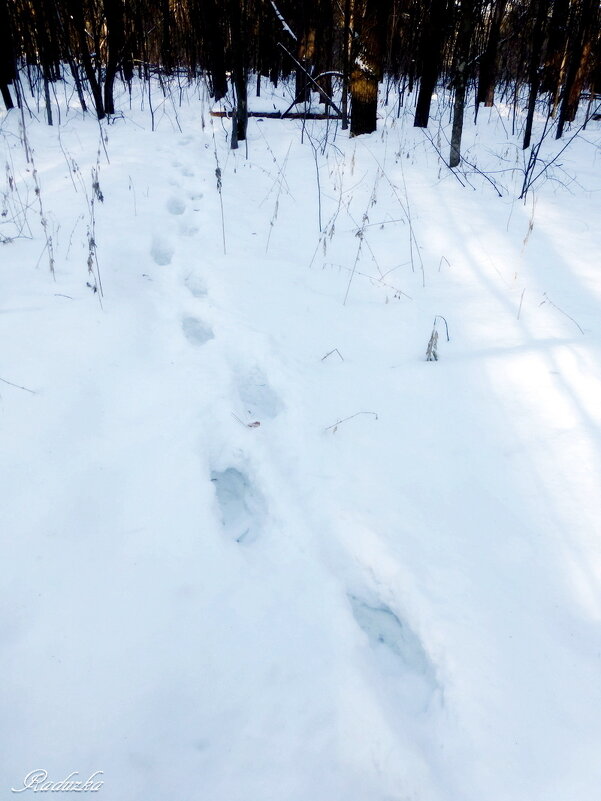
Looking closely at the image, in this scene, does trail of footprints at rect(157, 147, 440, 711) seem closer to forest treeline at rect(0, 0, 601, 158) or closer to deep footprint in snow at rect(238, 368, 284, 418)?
deep footprint in snow at rect(238, 368, 284, 418)

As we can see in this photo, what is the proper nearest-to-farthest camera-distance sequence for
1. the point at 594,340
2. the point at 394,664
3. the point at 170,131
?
the point at 394,664
the point at 594,340
the point at 170,131

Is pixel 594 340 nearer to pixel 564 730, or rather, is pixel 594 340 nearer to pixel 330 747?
pixel 564 730

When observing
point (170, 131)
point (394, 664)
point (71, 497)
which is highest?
point (170, 131)

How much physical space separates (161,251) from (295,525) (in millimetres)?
1945

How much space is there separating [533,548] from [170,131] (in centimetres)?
632

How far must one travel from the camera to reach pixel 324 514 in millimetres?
1280

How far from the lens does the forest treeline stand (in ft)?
15.9

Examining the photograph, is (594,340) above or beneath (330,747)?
above

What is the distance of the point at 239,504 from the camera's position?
1339 mm

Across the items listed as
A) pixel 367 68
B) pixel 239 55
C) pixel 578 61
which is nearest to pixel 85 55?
pixel 239 55

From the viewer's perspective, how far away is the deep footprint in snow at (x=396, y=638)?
0.96m

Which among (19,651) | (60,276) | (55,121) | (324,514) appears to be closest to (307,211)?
(60,276)

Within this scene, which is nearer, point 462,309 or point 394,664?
point 394,664
